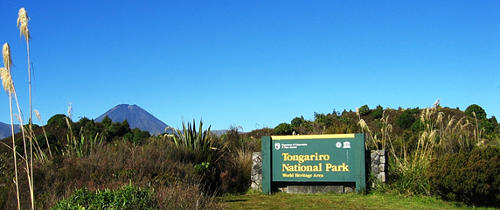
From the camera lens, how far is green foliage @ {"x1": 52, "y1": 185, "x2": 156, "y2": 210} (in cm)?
568

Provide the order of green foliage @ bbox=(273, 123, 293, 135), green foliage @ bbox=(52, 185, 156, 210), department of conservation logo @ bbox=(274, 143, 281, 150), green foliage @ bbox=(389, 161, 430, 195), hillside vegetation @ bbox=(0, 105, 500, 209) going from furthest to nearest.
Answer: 1. green foliage @ bbox=(273, 123, 293, 135)
2. department of conservation logo @ bbox=(274, 143, 281, 150)
3. green foliage @ bbox=(389, 161, 430, 195)
4. hillside vegetation @ bbox=(0, 105, 500, 209)
5. green foliage @ bbox=(52, 185, 156, 210)

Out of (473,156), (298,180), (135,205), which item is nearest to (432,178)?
(473,156)

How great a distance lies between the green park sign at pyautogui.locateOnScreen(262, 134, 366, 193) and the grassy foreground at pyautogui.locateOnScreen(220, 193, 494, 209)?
0.52 metres

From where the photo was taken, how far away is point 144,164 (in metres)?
10.5

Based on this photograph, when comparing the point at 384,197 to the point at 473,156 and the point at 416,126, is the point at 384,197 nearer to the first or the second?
the point at 473,156

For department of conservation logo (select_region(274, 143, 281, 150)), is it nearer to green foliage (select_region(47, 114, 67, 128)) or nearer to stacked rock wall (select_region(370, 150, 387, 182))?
stacked rock wall (select_region(370, 150, 387, 182))

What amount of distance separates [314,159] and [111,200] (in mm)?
7902

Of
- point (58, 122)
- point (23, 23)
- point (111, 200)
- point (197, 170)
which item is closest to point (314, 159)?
point (197, 170)

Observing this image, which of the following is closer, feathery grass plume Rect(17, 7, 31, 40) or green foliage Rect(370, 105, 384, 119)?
feathery grass plume Rect(17, 7, 31, 40)

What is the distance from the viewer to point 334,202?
11.3 m

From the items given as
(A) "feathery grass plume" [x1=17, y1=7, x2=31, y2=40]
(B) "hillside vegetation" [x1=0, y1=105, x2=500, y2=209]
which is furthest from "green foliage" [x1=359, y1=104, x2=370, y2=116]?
(A) "feathery grass plume" [x1=17, y1=7, x2=31, y2=40]

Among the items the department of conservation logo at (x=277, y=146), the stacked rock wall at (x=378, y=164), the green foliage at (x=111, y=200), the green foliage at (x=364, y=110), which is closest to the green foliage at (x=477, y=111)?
the green foliage at (x=364, y=110)

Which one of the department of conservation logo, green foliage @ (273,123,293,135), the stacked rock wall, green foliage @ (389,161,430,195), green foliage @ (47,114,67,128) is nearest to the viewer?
green foliage @ (389,161,430,195)

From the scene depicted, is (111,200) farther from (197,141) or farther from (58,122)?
(58,122)
